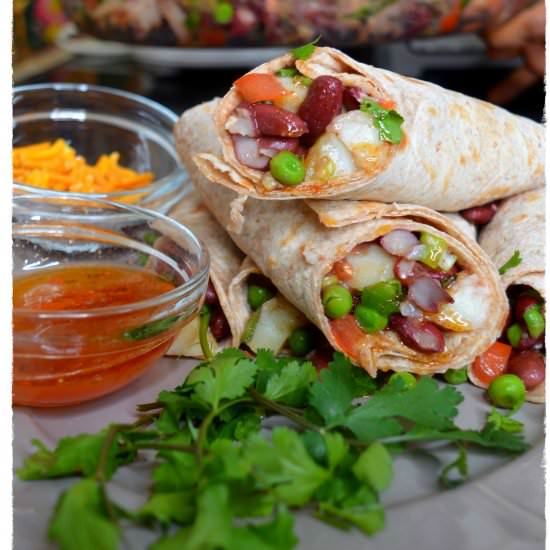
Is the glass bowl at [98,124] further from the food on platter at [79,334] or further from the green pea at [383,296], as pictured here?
the green pea at [383,296]

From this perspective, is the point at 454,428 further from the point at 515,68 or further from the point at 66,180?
the point at 515,68

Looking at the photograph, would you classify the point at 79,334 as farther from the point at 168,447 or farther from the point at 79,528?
the point at 79,528

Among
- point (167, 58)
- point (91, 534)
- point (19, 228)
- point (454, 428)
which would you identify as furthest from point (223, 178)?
point (167, 58)

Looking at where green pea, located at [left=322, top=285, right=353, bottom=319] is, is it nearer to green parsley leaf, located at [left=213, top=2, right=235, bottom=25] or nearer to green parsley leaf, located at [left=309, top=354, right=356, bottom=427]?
green parsley leaf, located at [left=309, top=354, right=356, bottom=427]

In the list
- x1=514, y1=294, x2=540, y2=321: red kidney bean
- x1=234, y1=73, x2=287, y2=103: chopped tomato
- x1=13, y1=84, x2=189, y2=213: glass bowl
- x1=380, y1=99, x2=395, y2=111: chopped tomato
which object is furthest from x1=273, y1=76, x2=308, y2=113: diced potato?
x1=13, y1=84, x2=189, y2=213: glass bowl

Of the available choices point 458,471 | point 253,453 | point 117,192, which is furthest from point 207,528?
point 117,192
